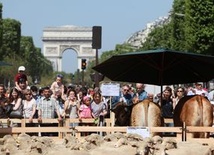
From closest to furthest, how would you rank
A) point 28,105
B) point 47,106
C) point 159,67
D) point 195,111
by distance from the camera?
point 195,111
point 159,67
point 47,106
point 28,105

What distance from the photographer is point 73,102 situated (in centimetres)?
2312

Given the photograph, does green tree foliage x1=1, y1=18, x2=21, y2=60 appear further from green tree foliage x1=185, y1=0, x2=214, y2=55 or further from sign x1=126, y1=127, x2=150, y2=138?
sign x1=126, y1=127, x2=150, y2=138

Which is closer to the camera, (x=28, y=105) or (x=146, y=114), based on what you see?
(x=146, y=114)

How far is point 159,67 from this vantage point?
67.5ft

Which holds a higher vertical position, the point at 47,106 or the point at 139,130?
the point at 47,106

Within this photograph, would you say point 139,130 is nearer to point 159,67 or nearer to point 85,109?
point 159,67

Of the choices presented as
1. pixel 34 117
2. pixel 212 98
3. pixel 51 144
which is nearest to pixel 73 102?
pixel 34 117

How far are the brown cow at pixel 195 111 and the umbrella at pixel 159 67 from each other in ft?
3.08

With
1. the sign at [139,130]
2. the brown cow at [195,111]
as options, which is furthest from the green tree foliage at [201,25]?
the sign at [139,130]

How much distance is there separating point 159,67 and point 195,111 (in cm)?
205

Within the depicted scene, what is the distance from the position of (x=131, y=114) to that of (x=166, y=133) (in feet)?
3.72

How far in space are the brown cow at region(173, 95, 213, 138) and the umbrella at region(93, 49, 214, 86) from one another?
0.94m

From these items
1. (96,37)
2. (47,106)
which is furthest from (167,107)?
(96,37)

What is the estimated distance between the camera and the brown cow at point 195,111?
18859mm
